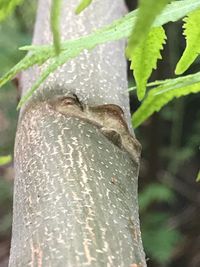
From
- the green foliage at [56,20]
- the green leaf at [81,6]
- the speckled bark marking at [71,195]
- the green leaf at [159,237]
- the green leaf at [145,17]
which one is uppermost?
the green leaf at [81,6]

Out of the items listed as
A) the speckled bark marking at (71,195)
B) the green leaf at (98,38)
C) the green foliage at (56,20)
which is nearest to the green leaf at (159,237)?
the speckled bark marking at (71,195)

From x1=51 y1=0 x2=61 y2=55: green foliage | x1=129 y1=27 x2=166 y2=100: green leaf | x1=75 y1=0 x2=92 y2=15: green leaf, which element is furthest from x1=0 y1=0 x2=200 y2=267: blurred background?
x1=51 y1=0 x2=61 y2=55: green foliage

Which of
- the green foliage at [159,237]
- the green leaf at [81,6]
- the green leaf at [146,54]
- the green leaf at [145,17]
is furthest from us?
the green foliage at [159,237]

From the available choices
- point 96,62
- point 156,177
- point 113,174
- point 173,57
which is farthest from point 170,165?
point 113,174

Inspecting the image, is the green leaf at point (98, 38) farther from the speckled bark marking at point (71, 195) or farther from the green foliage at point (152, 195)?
the green foliage at point (152, 195)

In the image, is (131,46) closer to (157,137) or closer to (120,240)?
(120,240)

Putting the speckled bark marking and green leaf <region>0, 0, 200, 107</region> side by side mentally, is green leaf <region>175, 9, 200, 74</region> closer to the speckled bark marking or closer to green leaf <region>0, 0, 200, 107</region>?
green leaf <region>0, 0, 200, 107</region>
